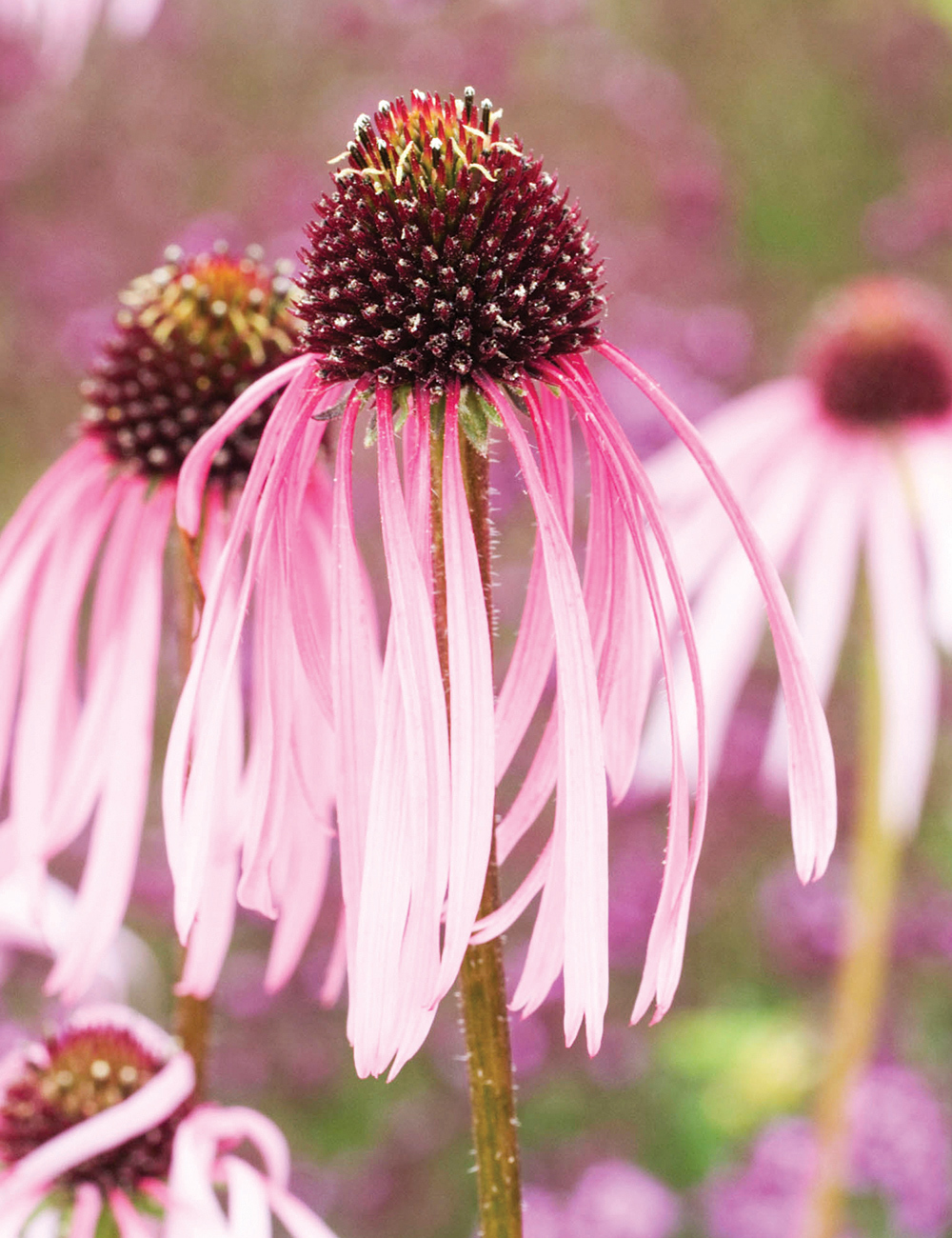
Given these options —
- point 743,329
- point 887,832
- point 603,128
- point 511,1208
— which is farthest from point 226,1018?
point 603,128

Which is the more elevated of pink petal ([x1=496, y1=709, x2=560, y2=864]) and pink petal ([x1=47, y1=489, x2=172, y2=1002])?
pink petal ([x1=496, y1=709, x2=560, y2=864])

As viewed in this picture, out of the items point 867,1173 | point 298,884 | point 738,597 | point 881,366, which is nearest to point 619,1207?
point 867,1173

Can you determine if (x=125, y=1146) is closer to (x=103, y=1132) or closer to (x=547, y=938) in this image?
(x=103, y=1132)

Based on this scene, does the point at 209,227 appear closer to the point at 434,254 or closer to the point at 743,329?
the point at 743,329

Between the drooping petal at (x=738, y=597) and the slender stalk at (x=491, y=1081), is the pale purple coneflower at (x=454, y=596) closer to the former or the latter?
the slender stalk at (x=491, y=1081)

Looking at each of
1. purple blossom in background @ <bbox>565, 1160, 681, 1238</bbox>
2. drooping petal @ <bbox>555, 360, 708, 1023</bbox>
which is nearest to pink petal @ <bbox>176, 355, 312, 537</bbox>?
drooping petal @ <bbox>555, 360, 708, 1023</bbox>

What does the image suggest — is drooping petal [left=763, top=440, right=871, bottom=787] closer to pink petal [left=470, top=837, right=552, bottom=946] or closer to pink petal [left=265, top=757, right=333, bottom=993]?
pink petal [left=265, top=757, right=333, bottom=993]
